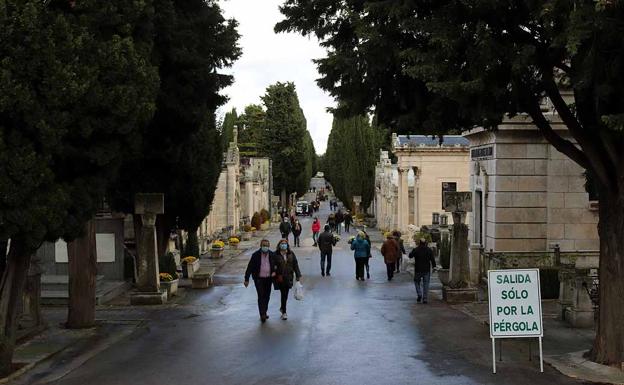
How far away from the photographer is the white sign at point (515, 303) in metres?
10.4

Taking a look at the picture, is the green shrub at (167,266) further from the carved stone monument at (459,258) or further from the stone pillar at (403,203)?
the stone pillar at (403,203)

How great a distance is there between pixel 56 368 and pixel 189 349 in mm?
2034

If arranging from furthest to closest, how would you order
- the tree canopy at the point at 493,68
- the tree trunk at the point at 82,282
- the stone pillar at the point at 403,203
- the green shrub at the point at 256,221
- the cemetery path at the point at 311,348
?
1. the green shrub at the point at 256,221
2. the stone pillar at the point at 403,203
3. the tree trunk at the point at 82,282
4. the cemetery path at the point at 311,348
5. the tree canopy at the point at 493,68

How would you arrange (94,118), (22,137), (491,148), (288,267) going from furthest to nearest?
(491,148), (288,267), (94,118), (22,137)

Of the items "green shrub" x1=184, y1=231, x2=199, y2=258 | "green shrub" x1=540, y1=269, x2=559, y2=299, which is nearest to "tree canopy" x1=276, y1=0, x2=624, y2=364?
"green shrub" x1=540, y1=269, x2=559, y2=299

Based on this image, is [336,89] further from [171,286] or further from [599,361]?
[171,286]

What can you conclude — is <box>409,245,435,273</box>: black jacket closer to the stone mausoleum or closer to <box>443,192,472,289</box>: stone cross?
<box>443,192,472,289</box>: stone cross

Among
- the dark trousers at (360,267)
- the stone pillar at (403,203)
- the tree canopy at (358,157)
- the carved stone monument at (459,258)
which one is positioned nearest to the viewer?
the carved stone monument at (459,258)

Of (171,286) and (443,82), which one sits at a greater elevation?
(443,82)

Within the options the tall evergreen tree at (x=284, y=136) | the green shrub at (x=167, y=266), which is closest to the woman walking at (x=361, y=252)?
the green shrub at (x=167, y=266)

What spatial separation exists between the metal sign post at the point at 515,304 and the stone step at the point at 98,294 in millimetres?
10280

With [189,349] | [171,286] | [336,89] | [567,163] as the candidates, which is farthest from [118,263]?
[567,163]

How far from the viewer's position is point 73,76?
30.7ft

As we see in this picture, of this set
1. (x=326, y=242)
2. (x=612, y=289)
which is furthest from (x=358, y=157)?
(x=612, y=289)
